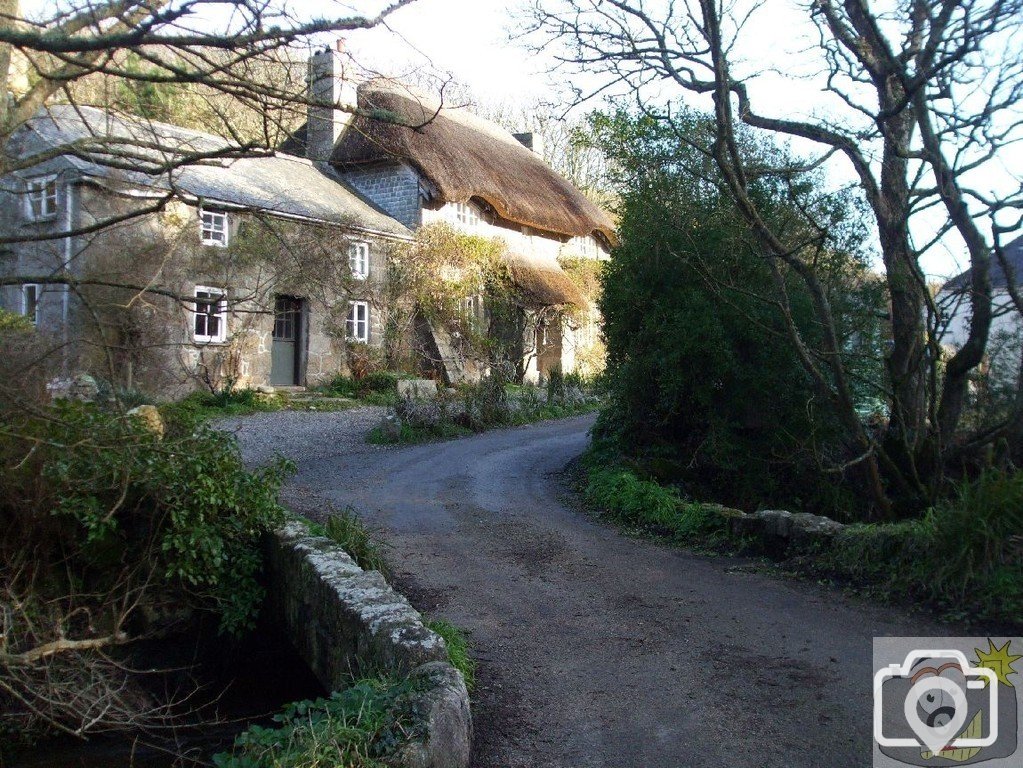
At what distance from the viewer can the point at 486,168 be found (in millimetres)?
25562

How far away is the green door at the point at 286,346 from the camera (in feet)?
67.7

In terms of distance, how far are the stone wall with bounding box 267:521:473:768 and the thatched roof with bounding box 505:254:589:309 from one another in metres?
18.4

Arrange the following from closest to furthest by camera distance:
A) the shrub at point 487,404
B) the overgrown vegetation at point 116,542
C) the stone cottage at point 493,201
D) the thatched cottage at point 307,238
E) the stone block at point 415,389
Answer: the overgrown vegetation at point 116,542, the thatched cottage at point 307,238, the shrub at point 487,404, the stone block at point 415,389, the stone cottage at point 493,201

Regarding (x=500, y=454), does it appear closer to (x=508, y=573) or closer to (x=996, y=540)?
(x=508, y=573)

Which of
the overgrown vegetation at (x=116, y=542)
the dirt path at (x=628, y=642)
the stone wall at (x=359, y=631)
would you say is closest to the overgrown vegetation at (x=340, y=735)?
the stone wall at (x=359, y=631)

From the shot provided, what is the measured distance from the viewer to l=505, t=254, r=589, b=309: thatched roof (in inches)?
979

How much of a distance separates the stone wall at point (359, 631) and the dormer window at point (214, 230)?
13.4 meters

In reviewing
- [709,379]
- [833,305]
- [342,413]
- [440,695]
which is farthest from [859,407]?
[342,413]

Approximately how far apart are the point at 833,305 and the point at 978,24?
11.7 ft

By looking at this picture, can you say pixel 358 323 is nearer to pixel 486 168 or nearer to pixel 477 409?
pixel 477 409

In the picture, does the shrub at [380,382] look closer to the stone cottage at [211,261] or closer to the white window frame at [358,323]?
the stone cottage at [211,261]

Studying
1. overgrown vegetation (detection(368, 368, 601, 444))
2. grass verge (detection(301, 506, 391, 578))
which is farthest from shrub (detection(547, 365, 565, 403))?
grass verge (detection(301, 506, 391, 578))

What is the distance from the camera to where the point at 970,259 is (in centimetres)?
920

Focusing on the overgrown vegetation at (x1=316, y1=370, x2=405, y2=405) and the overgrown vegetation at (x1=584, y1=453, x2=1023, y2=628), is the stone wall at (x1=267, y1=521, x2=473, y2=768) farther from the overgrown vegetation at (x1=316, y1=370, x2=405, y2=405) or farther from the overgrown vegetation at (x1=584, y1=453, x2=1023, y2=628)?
the overgrown vegetation at (x1=316, y1=370, x2=405, y2=405)
